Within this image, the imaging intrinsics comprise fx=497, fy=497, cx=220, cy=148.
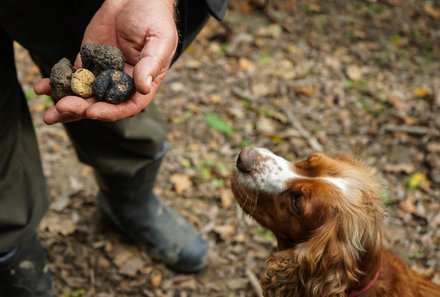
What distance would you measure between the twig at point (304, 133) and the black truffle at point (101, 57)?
101 inches

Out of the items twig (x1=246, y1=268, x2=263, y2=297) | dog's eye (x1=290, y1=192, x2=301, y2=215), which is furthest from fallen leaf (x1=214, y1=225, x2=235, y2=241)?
dog's eye (x1=290, y1=192, x2=301, y2=215)

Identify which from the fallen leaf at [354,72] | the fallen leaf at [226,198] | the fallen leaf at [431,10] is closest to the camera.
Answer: the fallen leaf at [226,198]

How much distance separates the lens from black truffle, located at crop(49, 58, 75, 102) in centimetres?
227

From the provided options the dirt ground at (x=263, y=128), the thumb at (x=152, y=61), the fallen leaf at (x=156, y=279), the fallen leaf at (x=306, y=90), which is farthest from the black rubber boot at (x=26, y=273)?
the fallen leaf at (x=306, y=90)

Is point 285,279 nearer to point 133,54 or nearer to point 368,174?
point 368,174

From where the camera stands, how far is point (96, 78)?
7.61 ft

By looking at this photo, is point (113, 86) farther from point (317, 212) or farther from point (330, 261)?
point (330, 261)

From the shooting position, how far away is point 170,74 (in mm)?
5258

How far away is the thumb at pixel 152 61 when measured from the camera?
2.02 meters

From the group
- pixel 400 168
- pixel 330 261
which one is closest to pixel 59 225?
pixel 330 261

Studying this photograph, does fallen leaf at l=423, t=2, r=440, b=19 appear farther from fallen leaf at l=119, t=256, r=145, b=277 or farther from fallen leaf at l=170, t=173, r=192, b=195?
fallen leaf at l=119, t=256, r=145, b=277

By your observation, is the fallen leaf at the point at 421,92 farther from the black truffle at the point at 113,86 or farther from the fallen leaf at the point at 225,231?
the black truffle at the point at 113,86

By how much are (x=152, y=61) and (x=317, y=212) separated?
46.6 inches

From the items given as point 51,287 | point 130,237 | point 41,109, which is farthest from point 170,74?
point 51,287
